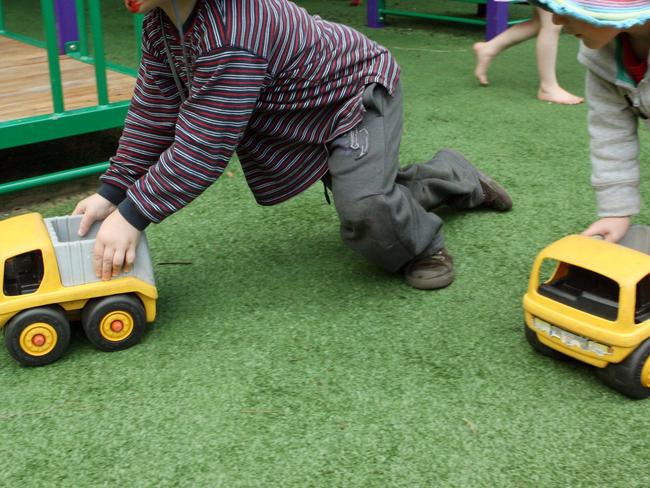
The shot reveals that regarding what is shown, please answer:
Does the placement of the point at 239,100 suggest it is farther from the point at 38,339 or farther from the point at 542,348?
the point at 542,348

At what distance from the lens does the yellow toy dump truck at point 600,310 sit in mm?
1167

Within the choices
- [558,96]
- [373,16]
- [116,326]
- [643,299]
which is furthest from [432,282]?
[373,16]

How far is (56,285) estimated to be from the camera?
1.31 metres

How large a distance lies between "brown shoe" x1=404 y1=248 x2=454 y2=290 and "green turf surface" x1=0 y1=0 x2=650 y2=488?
0.02m

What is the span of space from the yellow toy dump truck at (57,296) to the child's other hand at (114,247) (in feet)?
0.06

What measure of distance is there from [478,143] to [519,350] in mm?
1157

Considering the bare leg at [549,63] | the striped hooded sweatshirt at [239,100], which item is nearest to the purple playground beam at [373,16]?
the bare leg at [549,63]

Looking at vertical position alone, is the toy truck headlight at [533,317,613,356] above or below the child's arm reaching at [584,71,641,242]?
below

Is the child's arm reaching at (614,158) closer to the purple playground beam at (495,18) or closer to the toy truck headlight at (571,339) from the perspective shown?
the toy truck headlight at (571,339)

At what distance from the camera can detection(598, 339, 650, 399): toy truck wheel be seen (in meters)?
1.18

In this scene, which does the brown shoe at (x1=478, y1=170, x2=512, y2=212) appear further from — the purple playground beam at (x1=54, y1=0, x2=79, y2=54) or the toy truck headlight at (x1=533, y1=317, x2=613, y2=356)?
the purple playground beam at (x1=54, y1=0, x2=79, y2=54)

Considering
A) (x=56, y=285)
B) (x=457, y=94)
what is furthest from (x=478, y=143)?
(x=56, y=285)

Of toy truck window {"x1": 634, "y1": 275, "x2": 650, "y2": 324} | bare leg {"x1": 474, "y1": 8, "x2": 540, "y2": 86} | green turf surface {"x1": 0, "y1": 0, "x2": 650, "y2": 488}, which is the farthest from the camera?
bare leg {"x1": 474, "y1": 8, "x2": 540, "y2": 86}

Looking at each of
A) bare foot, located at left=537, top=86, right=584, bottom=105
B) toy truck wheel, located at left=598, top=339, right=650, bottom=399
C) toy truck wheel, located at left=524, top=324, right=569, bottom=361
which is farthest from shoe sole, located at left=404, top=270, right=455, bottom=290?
bare foot, located at left=537, top=86, right=584, bottom=105
